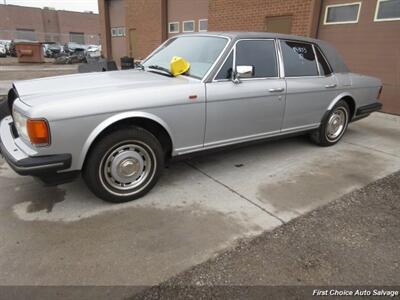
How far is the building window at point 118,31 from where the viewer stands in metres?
20.2

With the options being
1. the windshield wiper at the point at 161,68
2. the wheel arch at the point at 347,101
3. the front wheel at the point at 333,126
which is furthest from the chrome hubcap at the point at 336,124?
the windshield wiper at the point at 161,68

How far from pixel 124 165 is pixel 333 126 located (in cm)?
371

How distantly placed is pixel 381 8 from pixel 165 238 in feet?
25.1

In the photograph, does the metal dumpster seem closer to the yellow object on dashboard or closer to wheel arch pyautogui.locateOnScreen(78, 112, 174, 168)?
the yellow object on dashboard

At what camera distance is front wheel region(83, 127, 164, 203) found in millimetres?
3086

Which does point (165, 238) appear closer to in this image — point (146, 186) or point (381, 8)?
point (146, 186)

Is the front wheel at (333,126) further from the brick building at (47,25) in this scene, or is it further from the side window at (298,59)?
the brick building at (47,25)

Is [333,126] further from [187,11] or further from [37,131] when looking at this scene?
[187,11]

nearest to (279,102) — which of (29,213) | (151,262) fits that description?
(151,262)

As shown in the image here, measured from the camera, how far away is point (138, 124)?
10.9 feet

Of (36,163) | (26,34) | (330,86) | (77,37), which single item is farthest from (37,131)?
(77,37)

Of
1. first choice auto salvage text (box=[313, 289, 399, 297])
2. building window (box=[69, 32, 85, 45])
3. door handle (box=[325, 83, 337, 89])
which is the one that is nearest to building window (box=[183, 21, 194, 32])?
door handle (box=[325, 83, 337, 89])

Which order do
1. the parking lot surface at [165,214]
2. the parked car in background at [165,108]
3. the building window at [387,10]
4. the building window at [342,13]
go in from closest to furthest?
the parking lot surface at [165,214] < the parked car in background at [165,108] < the building window at [387,10] < the building window at [342,13]

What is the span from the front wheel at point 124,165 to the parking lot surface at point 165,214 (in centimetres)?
15
